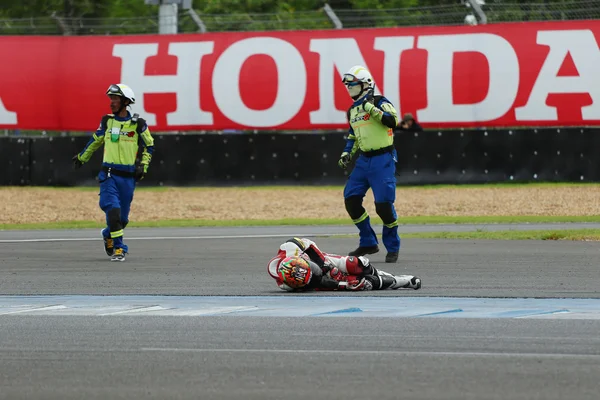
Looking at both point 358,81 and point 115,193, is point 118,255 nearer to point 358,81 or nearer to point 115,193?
point 115,193

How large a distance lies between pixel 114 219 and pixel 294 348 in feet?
21.0

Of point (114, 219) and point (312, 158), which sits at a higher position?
point (312, 158)

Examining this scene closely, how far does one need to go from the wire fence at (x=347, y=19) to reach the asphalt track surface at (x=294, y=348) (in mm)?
13424

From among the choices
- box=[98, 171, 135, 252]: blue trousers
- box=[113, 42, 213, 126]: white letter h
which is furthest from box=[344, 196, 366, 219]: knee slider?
box=[113, 42, 213, 126]: white letter h

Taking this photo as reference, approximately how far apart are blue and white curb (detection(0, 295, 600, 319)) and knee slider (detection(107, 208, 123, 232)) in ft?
11.3

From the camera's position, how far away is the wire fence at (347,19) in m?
24.4

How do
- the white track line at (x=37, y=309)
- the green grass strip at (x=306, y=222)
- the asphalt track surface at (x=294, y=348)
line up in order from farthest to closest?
1. the green grass strip at (x=306, y=222)
2. the white track line at (x=37, y=309)
3. the asphalt track surface at (x=294, y=348)

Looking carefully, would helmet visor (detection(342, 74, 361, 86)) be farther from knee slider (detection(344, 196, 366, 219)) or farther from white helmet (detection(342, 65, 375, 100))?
knee slider (detection(344, 196, 366, 219))

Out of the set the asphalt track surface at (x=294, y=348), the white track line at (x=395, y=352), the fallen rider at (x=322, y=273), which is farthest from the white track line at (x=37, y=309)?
the white track line at (x=395, y=352)

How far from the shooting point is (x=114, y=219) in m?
13.3

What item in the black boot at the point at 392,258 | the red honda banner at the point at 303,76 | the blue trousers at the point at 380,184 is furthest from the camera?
the red honda banner at the point at 303,76

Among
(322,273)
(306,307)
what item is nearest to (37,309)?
(306,307)

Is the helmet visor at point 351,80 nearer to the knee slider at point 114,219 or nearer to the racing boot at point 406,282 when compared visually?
the knee slider at point 114,219

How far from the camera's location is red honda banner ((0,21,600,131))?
2377cm
